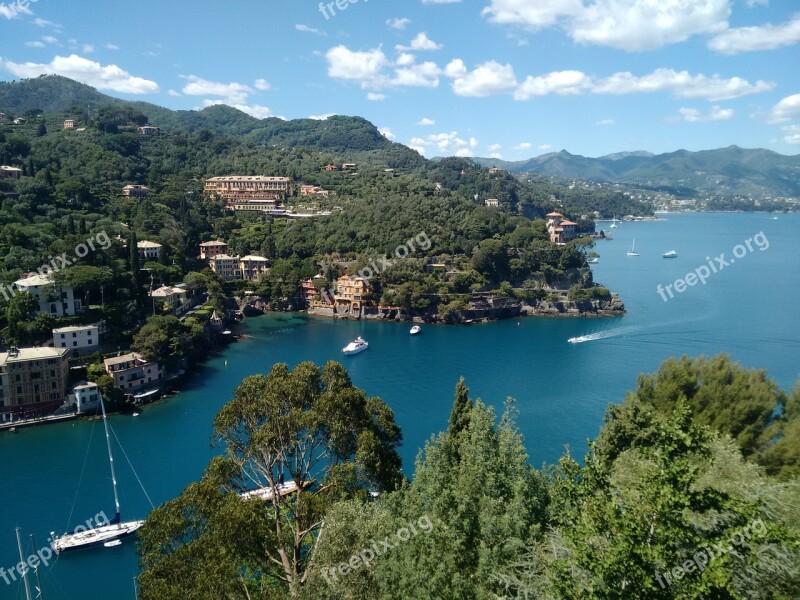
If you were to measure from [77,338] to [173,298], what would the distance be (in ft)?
26.4

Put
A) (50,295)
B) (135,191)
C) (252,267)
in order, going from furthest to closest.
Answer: (135,191), (252,267), (50,295)

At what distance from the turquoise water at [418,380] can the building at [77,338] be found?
4.09 meters

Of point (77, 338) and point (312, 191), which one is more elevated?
point (312, 191)

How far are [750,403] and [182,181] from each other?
171 ft

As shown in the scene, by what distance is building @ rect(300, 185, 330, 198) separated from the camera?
5760 cm

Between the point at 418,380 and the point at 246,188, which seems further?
the point at 246,188

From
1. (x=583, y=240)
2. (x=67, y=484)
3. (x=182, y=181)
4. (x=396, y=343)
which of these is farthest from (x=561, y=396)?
(x=182, y=181)

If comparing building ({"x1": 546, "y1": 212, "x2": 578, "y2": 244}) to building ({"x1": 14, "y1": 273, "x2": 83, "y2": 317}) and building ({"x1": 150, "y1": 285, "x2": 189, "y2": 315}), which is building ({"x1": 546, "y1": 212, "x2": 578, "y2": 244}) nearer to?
building ({"x1": 150, "y1": 285, "x2": 189, "y2": 315})

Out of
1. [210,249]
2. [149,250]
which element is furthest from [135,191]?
[149,250]

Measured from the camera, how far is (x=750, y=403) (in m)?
11.4

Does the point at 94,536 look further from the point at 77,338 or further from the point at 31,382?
the point at 77,338

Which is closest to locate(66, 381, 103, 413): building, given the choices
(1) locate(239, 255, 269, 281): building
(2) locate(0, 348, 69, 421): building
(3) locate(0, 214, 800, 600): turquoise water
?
(2) locate(0, 348, 69, 421): building

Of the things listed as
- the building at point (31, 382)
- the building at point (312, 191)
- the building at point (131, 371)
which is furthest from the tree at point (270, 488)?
the building at point (312, 191)

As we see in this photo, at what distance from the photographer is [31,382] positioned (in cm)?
2073
